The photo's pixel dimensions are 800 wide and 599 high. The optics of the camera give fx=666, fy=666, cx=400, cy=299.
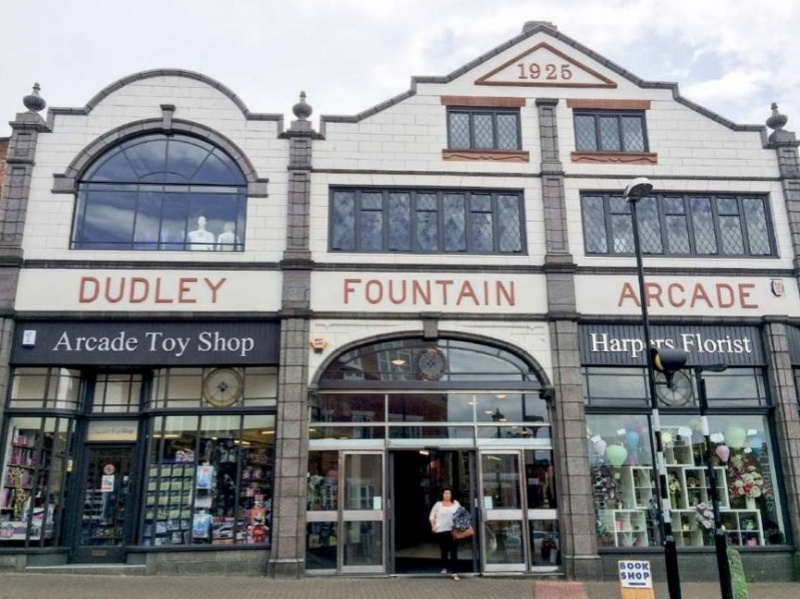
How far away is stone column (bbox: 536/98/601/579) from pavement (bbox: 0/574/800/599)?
2.39 ft

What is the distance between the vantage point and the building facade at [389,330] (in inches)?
527

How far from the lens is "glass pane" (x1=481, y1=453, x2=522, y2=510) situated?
13.5 metres

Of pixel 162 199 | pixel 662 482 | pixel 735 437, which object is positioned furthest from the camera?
pixel 162 199

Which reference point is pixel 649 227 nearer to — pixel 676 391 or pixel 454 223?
pixel 676 391

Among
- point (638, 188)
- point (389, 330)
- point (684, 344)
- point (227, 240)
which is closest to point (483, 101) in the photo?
point (638, 188)

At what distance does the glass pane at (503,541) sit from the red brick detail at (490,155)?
7.95 metres

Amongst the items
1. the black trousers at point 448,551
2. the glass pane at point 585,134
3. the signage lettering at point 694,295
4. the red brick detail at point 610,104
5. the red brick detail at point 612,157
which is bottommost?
the black trousers at point 448,551

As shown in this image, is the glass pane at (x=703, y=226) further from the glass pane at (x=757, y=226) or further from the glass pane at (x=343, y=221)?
the glass pane at (x=343, y=221)

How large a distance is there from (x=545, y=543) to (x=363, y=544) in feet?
12.0

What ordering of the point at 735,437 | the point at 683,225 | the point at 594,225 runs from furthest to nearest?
the point at 683,225 < the point at 594,225 < the point at 735,437

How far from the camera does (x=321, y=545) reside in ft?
43.2

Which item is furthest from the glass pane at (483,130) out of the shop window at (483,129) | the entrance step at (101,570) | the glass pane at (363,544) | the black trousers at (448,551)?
the entrance step at (101,570)

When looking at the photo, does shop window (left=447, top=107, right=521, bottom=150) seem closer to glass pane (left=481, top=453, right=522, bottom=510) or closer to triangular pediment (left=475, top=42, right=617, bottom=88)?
triangular pediment (left=475, top=42, right=617, bottom=88)

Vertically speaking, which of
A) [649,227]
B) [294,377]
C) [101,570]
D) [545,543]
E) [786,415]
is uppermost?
[649,227]
